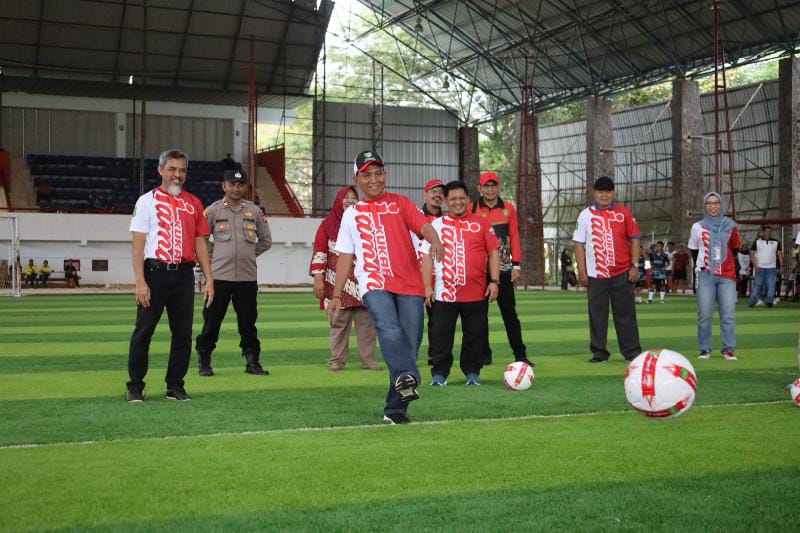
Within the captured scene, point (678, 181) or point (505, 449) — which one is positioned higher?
point (678, 181)

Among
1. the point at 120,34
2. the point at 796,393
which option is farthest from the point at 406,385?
the point at 120,34

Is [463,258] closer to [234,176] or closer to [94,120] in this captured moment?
[234,176]

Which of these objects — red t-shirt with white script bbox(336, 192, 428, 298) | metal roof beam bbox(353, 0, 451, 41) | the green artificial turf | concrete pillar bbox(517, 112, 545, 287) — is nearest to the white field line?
the green artificial turf

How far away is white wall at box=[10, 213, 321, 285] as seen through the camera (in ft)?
139

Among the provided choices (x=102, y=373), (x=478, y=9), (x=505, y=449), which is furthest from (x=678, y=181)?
(x=505, y=449)

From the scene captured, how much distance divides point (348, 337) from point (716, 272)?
183 inches

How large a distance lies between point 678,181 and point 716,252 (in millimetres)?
30542

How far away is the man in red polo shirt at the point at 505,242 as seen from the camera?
37.4 ft

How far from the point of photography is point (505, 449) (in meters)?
6.51

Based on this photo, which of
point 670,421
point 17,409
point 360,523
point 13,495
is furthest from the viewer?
point 17,409

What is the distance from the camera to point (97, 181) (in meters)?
48.4

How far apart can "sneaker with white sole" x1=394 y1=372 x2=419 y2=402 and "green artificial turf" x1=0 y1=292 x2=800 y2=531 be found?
252 mm

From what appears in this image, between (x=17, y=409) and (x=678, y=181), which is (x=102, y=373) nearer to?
(x=17, y=409)

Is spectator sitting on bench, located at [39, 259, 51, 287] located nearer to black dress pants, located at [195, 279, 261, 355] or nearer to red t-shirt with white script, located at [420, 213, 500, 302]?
black dress pants, located at [195, 279, 261, 355]
